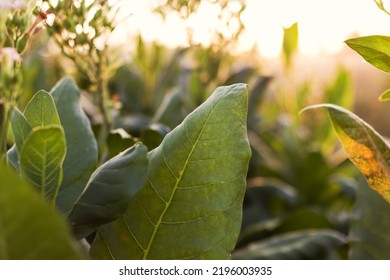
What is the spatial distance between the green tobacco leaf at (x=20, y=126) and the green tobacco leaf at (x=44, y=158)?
0.16ft

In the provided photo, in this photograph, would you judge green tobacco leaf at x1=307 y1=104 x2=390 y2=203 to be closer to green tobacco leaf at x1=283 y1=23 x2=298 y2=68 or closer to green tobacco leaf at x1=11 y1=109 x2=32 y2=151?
green tobacco leaf at x1=11 y1=109 x2=32 y2=151

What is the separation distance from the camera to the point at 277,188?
7.37 ft

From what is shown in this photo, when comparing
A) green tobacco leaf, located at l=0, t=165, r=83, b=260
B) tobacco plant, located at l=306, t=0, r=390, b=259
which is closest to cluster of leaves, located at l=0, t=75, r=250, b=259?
tobacco plant, located at l=306, t=0, r=390, b=259

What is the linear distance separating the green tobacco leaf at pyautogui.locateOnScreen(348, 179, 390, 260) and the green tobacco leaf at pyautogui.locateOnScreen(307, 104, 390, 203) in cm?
35

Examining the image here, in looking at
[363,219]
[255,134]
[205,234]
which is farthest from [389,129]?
[205,234]

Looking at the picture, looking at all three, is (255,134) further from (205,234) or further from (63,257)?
(63,257)

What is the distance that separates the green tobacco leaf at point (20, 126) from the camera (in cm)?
90

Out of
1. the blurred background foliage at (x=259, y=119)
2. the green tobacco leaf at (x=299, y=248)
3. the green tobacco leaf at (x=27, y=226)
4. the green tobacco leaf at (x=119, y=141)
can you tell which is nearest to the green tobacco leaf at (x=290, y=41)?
the blurred background foliage at (x=259, y=119)

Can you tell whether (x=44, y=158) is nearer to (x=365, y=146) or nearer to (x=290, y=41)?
(x=365, y=146)

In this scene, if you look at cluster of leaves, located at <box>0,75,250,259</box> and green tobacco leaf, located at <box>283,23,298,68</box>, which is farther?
green tobacco leaf, located at <box>283,23,298,68</box>

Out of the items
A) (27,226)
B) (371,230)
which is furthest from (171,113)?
(27,226)

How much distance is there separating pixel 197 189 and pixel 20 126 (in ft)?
0.77

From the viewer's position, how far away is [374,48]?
0.98 meters

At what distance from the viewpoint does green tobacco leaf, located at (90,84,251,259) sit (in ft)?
2.97
